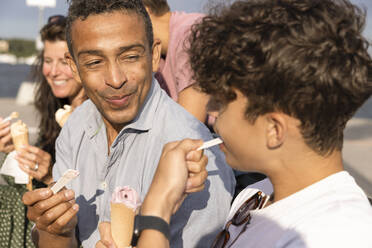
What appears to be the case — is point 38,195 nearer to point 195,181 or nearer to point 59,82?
point 195,181

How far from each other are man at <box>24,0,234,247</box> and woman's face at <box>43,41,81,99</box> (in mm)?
1340

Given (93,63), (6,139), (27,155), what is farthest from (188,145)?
(6,139)

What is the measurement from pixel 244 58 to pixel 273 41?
111 millimetres

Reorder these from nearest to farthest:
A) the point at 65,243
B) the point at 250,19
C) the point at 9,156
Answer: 1. the point at 250,19
2. the point at 65,243
3. the point at 9,156

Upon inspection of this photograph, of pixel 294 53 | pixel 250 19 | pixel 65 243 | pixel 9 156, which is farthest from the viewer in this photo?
pixel 9 156

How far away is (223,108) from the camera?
5.28 ft

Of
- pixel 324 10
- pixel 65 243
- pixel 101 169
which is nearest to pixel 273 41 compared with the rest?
pixel 324 10

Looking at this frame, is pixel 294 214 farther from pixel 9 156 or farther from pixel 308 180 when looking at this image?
pixel 9 156

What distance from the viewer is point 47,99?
12.6 feet

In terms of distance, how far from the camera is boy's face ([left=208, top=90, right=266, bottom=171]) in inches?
59.9

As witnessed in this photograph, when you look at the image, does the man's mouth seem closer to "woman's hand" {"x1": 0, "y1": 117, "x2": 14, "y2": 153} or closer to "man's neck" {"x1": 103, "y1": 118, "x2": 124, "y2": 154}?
"man's neck" {"x1": 103, "y1": 118, "x2": 124, "y2": 154}

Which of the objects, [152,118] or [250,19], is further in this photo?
[152,118]

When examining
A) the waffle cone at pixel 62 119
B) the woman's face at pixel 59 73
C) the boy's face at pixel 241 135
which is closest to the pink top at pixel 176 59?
the waffle cone at pixel 62 119

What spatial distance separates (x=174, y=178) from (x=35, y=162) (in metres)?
1.71
